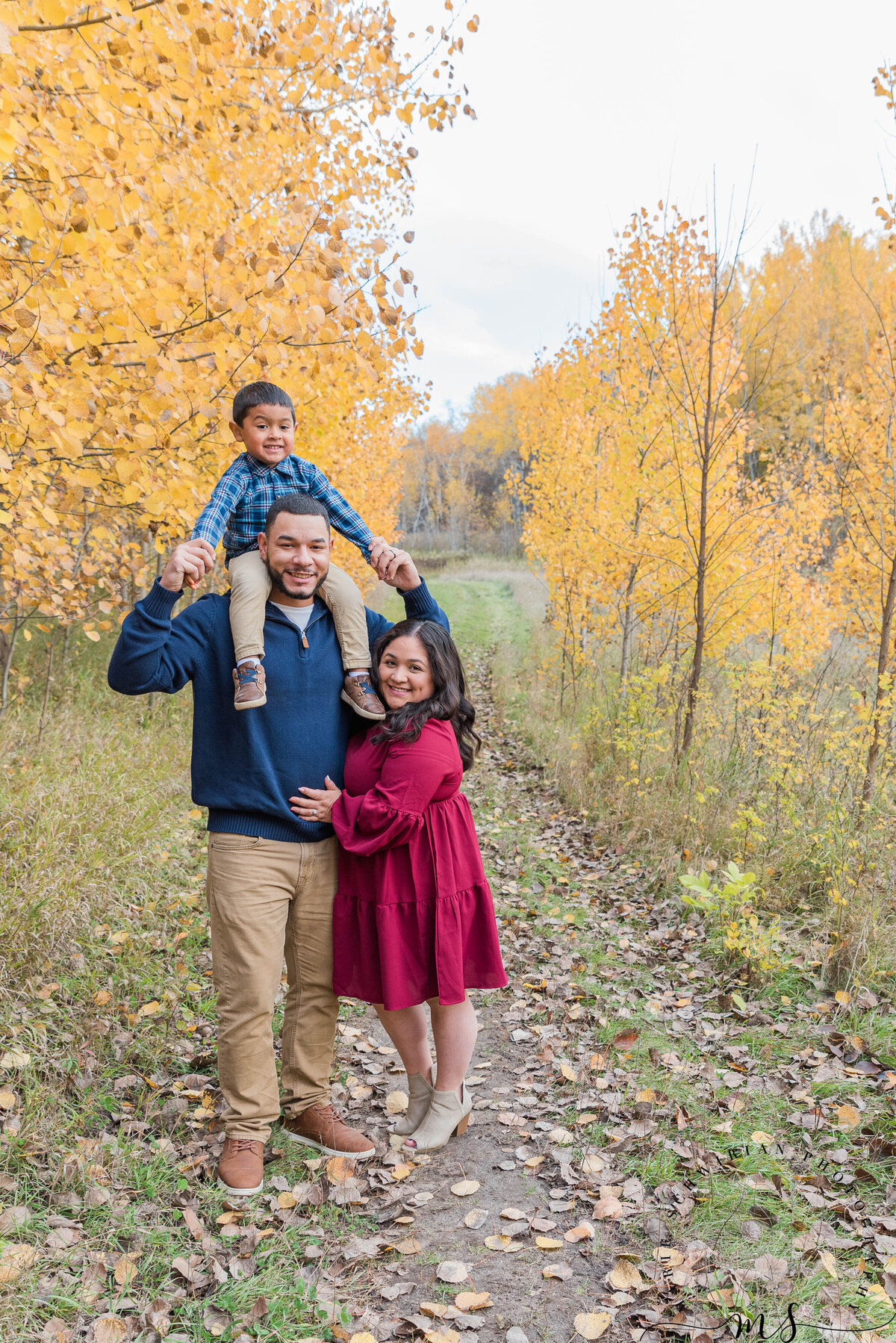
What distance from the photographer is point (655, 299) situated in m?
7.92

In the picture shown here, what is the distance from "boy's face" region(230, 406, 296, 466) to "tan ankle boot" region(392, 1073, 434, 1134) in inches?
97.7

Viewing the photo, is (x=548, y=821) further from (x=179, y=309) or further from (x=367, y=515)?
(x=367, y=515)

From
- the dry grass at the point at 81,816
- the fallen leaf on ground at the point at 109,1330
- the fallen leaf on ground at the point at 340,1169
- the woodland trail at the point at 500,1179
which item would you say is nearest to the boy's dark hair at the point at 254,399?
the dry grass at the point at 81,816

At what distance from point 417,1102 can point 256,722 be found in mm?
1649

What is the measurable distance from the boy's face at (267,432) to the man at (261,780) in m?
0.52

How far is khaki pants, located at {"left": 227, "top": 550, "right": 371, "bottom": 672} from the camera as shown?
263 cm

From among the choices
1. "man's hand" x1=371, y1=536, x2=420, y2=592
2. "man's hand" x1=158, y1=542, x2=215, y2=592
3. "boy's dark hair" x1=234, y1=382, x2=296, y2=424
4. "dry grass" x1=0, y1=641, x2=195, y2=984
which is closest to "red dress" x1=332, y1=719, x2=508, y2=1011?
"man's hand" x1=371, y1=536, x2=420, y2=592

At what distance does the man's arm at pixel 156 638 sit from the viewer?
2.36 meters

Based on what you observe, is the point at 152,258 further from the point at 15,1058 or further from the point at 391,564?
the point at 15,1058

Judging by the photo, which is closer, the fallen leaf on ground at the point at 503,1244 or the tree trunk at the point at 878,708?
the fallen leaf on ground at the point at 503,1244

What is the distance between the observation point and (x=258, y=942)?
267 centimetres

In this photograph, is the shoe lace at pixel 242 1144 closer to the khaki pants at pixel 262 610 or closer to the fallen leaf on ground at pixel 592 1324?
the fallen leaf on ground at pixel 592 1324

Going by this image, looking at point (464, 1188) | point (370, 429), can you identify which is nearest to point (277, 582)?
point (464, 1188)

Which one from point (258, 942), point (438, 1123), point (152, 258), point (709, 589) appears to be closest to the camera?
point (258, 942)
